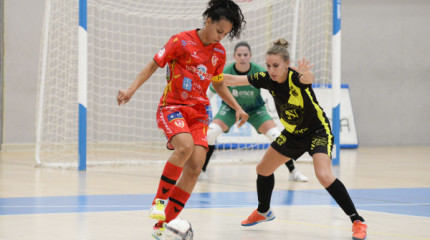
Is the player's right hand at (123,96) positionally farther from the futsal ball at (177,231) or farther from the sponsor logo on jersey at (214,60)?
the futsal ball at (177,231)

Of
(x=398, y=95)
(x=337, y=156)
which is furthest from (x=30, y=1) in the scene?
(x=398, y=95)

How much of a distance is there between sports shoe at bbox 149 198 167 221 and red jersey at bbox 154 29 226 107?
72 centimetres

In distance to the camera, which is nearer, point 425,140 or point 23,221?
point 23,221

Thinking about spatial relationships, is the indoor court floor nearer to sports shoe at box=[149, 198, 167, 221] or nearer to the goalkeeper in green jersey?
sports shoe at box=[149, 198, 167, 221]

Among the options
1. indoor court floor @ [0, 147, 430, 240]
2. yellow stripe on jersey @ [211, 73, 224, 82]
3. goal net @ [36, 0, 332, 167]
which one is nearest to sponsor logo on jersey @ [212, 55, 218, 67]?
yellow stripe on jersey @ [211, 73, 224, 82]

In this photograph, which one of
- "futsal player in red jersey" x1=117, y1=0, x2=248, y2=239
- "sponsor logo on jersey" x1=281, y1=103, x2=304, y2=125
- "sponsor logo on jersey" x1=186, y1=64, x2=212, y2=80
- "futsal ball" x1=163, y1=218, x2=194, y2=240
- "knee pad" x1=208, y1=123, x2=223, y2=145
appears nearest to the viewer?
"futsal ball" x1=163, y1=218, x2=194, y2=240

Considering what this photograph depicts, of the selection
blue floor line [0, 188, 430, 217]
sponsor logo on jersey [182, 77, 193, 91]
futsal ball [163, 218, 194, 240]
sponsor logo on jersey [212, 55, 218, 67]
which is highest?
sponsor logo on jersey [212, 55, 218, 67]

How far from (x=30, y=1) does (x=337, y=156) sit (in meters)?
7.99

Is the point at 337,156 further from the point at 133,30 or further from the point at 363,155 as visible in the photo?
the point at 133,30

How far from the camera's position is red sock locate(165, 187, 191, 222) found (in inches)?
176

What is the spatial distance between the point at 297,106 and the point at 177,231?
4.54ft

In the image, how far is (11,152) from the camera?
14117 mm

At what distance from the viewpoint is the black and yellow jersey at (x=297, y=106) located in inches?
189

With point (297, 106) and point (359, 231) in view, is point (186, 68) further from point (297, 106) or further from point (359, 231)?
point (359, 231)
